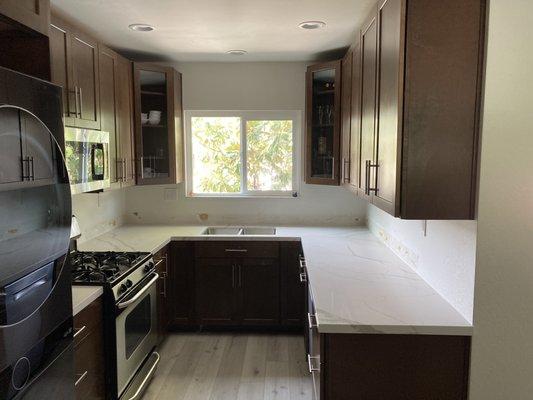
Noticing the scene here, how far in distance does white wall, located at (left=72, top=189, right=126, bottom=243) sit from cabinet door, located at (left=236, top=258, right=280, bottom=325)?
1224 millimetres

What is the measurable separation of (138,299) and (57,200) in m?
1.26

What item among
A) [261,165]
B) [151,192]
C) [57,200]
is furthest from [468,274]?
[151,192]

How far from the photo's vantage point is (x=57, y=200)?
144cm

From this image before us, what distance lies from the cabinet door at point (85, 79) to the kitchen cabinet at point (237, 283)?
1.32 metres

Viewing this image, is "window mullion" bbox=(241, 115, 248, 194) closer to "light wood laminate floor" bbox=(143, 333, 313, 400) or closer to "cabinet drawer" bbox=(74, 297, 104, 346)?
"light wood laminate floor" bbox=(143, 333, 313, 400)

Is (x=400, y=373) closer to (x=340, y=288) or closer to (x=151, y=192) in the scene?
(x=340, y=288)

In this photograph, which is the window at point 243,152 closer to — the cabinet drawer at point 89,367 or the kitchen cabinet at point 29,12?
the cabinet drawer at point 89,367

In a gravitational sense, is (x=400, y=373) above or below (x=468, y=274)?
below

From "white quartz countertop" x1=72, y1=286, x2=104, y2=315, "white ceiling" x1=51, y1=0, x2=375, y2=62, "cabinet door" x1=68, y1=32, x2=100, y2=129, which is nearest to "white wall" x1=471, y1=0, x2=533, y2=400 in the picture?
"white ceiling" x1=51, y1=0, x2=375, y2=62

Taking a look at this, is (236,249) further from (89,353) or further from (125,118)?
(89,353)

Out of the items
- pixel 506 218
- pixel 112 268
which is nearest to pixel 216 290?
pixel 112 268

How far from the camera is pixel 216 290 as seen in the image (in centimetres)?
344

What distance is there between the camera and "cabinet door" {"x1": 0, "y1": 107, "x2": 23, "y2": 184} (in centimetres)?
117

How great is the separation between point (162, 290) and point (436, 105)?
240cm
